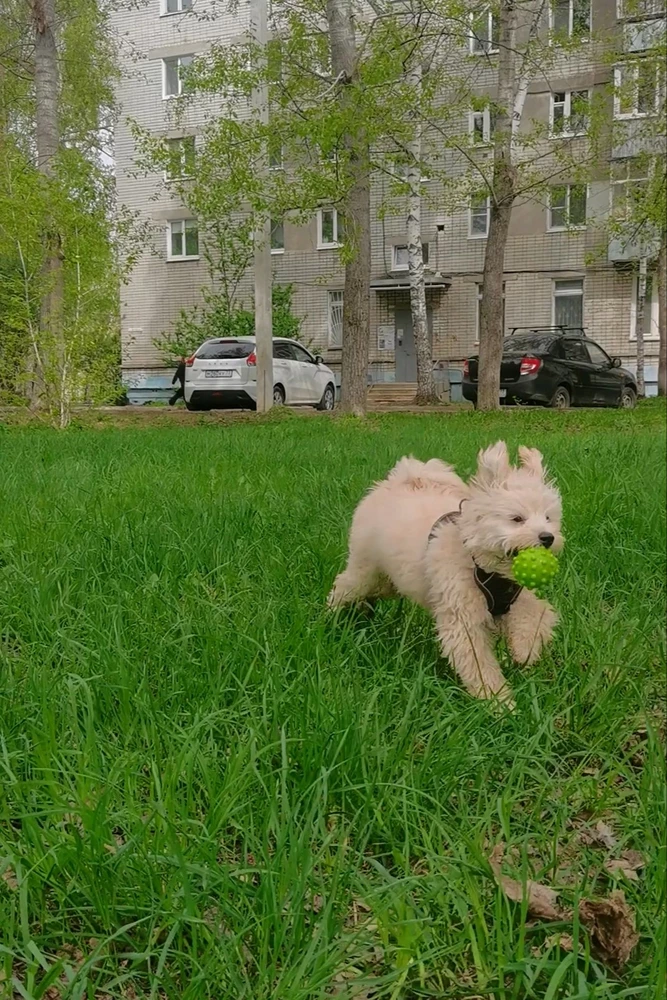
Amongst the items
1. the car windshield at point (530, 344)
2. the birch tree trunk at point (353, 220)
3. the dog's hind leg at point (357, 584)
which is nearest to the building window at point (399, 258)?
the car windshield at point (530, 344)

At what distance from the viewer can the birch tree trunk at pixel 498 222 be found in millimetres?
16844

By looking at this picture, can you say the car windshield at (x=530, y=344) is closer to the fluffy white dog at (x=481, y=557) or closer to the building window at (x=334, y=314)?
the building window at (x=334, y=314)

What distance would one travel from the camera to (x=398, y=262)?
3438cm

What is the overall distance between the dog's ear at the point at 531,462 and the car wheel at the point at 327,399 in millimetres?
20900

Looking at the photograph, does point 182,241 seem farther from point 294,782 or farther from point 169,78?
point 294,782

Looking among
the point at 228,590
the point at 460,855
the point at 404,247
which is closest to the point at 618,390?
the point at 404,247

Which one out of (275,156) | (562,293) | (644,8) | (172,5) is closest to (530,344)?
(644,8)

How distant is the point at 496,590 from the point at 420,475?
717 millimetres

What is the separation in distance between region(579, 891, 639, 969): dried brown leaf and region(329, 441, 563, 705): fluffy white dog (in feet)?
2.73

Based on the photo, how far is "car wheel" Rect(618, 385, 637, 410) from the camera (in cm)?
2295

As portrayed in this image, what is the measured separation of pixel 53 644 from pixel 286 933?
4.91 ft

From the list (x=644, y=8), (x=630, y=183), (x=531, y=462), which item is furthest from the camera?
(x=630, y=183)

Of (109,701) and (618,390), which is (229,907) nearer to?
(109,701)

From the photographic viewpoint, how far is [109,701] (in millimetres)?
2359
